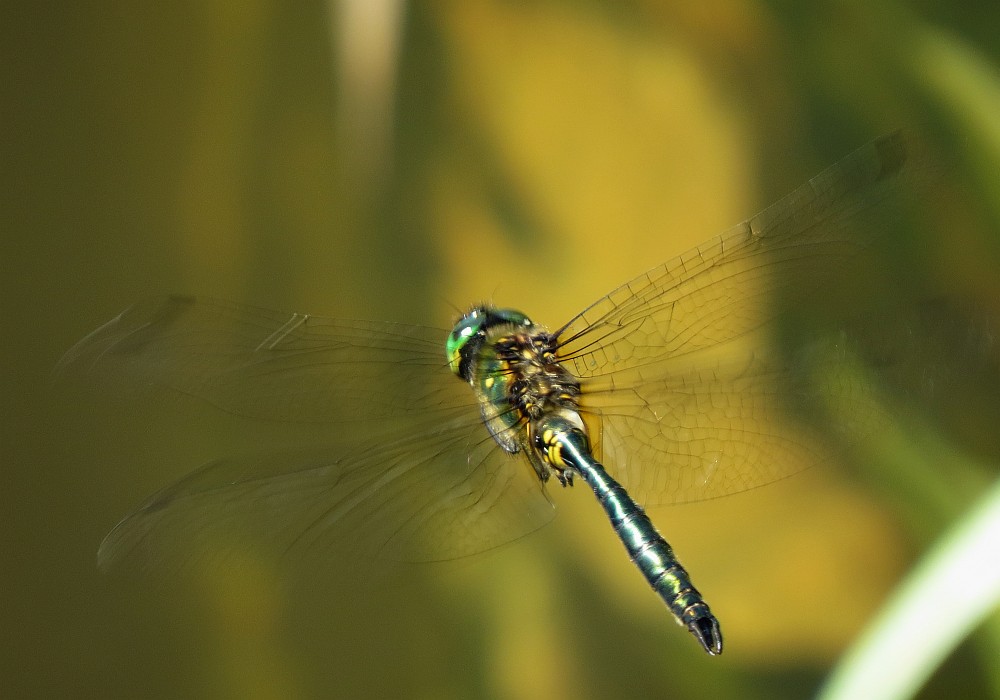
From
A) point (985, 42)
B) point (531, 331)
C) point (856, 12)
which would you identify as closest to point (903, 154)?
point (531, 331)

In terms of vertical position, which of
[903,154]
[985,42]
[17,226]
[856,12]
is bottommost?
[903,154]

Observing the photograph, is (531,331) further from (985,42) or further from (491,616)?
(985,42)

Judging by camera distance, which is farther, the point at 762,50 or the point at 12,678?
the point at 762,50

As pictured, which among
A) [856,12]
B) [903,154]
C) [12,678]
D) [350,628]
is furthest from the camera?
[856,12]

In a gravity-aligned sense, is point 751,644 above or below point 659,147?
below

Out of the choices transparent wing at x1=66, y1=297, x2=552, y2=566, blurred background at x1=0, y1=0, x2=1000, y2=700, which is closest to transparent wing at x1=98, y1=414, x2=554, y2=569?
transparent wing at x1=66, y1=297, x2=552, y2=566

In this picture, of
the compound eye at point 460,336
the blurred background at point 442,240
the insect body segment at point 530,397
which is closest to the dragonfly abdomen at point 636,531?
the insect body segment at point 530,397

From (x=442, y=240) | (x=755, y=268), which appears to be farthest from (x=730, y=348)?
(x=442, y=240)
